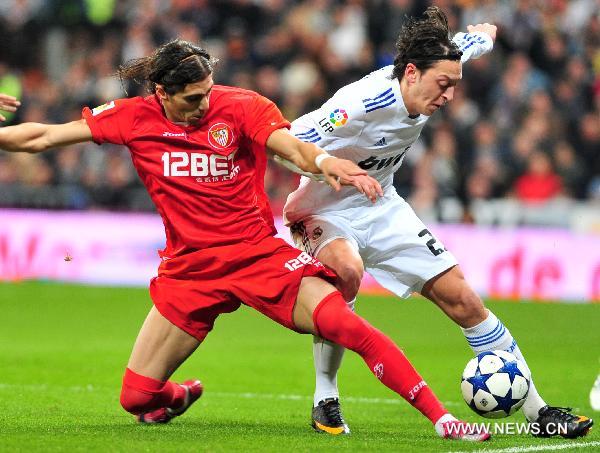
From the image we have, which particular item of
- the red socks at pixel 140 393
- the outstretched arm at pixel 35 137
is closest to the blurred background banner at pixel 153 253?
the red socks at pixel 140 393

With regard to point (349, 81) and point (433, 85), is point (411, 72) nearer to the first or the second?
point (433, 85)

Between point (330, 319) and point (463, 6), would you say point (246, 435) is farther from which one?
point (463, 6)

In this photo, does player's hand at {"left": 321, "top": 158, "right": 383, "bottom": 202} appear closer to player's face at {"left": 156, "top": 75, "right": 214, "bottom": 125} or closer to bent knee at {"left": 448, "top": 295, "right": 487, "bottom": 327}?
player's face at {"left": 156, "top": 75, "right": 214, "bottom": 125}

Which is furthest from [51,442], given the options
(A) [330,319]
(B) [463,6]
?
(B) [463,6]

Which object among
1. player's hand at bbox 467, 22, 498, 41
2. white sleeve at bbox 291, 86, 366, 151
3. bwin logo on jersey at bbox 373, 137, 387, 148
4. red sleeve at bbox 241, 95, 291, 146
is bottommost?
bwin logo on jersey at bbox 373, 137, 387, 148

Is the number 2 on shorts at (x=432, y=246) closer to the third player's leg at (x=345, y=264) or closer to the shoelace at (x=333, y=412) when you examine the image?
the third player's leg at (x=345, y=264)

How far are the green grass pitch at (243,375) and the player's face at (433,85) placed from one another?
1.88 m

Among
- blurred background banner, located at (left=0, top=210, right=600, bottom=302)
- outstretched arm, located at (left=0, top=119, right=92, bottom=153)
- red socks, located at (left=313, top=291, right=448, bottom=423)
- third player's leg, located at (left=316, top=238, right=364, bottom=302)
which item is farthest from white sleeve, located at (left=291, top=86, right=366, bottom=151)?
blurred background banner, located at (left=0, top=210, right=600, bottom=302)

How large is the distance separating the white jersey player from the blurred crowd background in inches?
333

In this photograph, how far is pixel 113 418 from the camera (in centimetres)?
741

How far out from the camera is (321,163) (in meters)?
6.04

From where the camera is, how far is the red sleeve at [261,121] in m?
6.44

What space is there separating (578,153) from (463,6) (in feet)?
9.58
